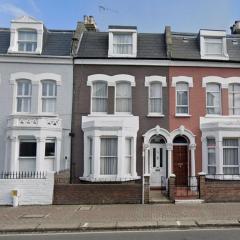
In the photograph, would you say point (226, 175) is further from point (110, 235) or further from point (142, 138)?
point (110, 235)

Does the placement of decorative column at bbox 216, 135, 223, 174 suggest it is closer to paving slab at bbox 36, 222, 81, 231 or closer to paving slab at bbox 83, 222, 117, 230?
paving slab at bbox 83, 222, 117, 230

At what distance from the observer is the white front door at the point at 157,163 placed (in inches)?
767

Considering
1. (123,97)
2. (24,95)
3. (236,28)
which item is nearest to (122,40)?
(123,97)

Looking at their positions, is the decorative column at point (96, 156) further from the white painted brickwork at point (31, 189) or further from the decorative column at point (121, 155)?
the white painted brickwork at point (31, 189)

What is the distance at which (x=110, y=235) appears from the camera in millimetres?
9969

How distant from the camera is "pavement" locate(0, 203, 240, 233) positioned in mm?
10930

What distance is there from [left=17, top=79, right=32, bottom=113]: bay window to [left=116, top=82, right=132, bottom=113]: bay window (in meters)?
5.05

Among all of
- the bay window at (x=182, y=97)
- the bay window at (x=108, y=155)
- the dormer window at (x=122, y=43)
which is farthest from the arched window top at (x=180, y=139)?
the dormer window at (x=122, y=43)

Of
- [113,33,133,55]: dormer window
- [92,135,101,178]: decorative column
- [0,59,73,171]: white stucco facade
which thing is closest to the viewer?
[92,135,101,178]: decorative column

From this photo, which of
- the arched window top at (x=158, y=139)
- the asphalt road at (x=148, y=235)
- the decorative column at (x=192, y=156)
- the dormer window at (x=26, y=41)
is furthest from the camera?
the dormer window at (x=26, y=41)

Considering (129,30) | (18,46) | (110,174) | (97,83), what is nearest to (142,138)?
(110,174)

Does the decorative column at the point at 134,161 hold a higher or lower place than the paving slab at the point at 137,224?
higher

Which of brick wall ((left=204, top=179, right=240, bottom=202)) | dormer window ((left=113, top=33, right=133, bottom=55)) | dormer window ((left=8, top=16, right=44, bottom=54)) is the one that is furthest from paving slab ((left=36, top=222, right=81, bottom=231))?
dormer window ((left=113, top=33, right=133, bottom=55))

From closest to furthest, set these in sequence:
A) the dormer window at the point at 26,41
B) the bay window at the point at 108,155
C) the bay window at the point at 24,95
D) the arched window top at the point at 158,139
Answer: the bay window at the point at 108,155 < the bay window at the point at 24,95 < the arched window top at the point at 158,139 < the dormer window at the point at 26,41
